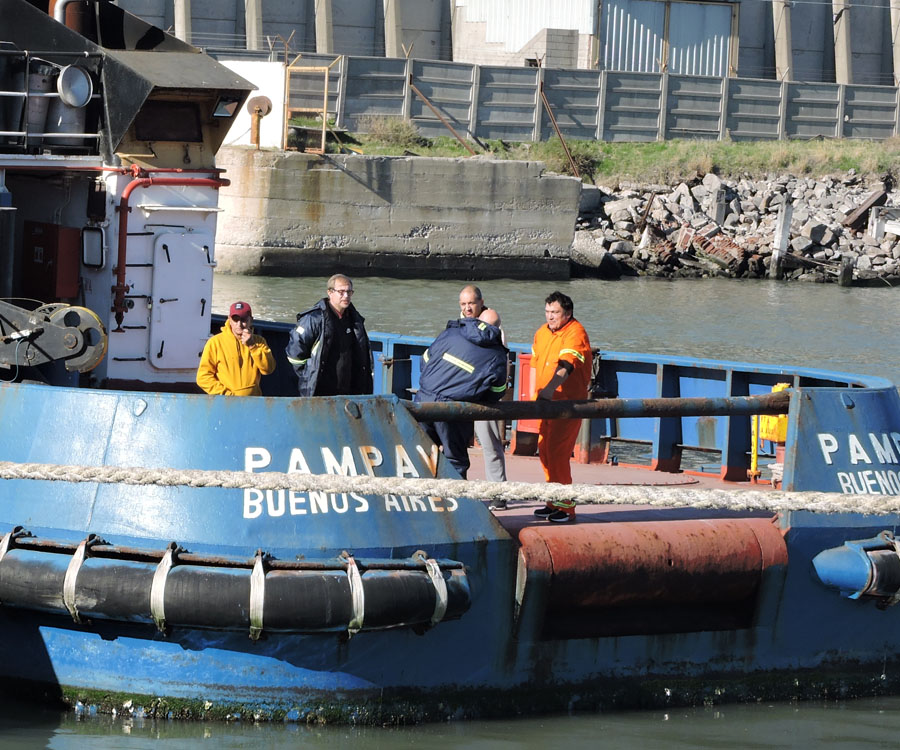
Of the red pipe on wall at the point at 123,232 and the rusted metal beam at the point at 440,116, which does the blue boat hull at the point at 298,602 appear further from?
the rusted metal beam at the point at 440,116

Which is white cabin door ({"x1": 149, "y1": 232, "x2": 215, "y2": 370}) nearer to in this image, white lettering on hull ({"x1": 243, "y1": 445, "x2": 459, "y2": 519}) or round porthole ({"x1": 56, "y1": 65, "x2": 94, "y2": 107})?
round porthole ({"x1": 56, "y1": 65, "x2": 94, "y2": 107})

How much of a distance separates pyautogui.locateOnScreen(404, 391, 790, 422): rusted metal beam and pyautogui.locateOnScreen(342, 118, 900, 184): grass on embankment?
2436cm

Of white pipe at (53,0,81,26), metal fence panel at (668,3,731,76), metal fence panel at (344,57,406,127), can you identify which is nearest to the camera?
white pipe at (53,0,81,26)

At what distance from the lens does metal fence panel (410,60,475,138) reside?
3250 centimetres

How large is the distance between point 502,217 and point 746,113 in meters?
10.4

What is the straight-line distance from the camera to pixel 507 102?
33312 millimetres

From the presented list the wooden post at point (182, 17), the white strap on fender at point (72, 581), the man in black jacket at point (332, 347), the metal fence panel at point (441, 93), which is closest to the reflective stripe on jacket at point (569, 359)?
the man in black jacket at point (332, 347)

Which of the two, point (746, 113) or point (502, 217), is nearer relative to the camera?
point (502, 217)

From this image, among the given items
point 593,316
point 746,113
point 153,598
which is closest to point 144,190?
point 153,598

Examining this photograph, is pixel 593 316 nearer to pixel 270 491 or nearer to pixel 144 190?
pixel 144 190

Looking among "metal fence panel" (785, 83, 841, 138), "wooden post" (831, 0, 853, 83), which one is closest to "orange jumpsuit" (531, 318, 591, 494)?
"metal fence panel" (785, 83, 841, 138)

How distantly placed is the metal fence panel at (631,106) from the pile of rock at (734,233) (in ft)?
6.05

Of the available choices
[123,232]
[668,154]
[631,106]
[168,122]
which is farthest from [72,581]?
[631,106]

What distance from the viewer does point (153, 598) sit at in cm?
581
